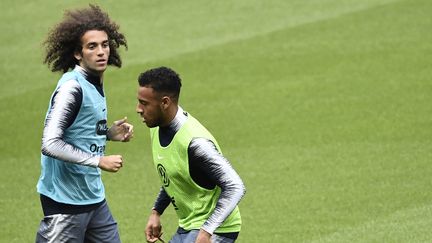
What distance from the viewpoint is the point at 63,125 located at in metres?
8.44

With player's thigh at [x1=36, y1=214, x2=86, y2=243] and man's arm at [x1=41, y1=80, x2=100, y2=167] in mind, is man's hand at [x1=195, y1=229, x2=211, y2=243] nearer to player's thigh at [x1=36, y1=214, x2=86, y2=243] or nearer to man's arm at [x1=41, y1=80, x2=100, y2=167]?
man's arm at [x1=41, y1=80, x2=100, y2=167]

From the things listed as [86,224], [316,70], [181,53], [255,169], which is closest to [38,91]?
[181,53]

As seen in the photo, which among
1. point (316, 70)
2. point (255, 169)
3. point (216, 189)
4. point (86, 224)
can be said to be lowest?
point (316, 70)

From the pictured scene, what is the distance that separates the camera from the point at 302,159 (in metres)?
16.1

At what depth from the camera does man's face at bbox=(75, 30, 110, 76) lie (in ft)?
29.2

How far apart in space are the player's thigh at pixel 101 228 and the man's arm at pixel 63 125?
0.82 metres

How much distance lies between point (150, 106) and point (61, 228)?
144cm

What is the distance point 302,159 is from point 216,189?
8.23 meters

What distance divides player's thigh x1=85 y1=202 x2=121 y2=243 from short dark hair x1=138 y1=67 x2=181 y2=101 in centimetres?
147

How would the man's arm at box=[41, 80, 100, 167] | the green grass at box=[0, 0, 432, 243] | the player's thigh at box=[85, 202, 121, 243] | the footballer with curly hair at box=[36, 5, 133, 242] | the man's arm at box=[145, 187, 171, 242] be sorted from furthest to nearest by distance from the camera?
the green grass at box=[0, 0, 432, 243] < the player's thigh at box=[85, 202, 121, 243] < the man's arm at box=[145, 187, 171, 242] < the footballer with curly hair at box=[36, 5, 133, 242] < the man's arm at box=[41, 80, 100, 167]

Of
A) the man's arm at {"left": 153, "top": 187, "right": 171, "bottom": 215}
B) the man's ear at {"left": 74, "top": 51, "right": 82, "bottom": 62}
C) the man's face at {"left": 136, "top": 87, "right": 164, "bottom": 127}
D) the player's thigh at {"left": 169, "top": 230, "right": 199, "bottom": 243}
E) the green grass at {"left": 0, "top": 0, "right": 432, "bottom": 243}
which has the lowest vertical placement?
the green grass at {"left": 0, "top": 0, "right": 432, "bottom": 243}

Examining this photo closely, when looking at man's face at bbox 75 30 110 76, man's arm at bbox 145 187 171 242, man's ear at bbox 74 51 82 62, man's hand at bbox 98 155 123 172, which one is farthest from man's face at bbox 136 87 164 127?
man's ear at bbox 74 51 82 62

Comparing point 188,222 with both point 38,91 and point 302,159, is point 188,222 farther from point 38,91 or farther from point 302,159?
point 38,91

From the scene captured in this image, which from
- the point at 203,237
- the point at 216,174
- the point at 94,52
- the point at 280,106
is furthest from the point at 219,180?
the point at 280,106
